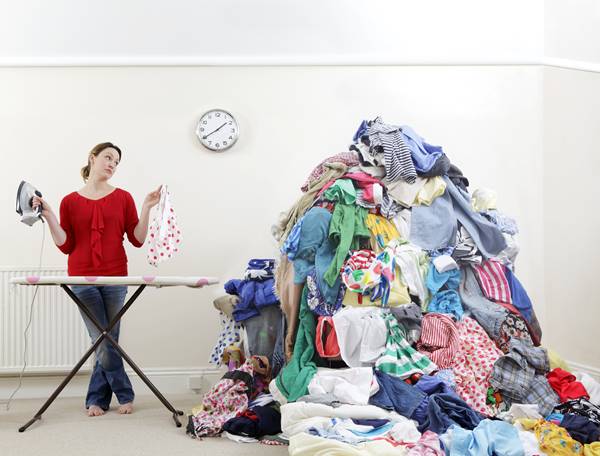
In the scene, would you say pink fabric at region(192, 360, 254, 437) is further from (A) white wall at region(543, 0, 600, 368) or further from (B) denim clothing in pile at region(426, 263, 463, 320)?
(A) white wall at region(543, 0, 600, 368)

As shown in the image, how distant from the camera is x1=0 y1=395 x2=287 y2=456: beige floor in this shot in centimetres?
300

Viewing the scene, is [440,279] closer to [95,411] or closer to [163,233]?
[163,233]

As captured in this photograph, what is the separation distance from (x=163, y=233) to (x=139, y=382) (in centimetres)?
120

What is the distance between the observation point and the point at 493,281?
3.37m

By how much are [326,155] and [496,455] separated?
2.56 m

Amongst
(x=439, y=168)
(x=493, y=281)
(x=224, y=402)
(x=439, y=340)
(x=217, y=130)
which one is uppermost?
(x=217, y=130)

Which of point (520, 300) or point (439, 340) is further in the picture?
point (520, 300)

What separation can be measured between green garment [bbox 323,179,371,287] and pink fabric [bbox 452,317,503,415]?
1.84 feet

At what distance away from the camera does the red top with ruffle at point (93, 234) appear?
379 cm

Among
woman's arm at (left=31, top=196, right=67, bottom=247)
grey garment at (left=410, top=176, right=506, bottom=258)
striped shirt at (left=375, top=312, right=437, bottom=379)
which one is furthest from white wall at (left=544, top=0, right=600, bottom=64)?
woman's arm at (left=31, top=196, right=67, bottom=247)

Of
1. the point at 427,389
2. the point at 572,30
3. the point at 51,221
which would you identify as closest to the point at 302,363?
the point at 427,389

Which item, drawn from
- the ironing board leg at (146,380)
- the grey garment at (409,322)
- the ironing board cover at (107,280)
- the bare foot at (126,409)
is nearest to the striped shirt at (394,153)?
the grey garment at (409,322)

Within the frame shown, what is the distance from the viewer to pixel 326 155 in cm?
461

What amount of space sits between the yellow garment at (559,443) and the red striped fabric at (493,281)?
84 cm
